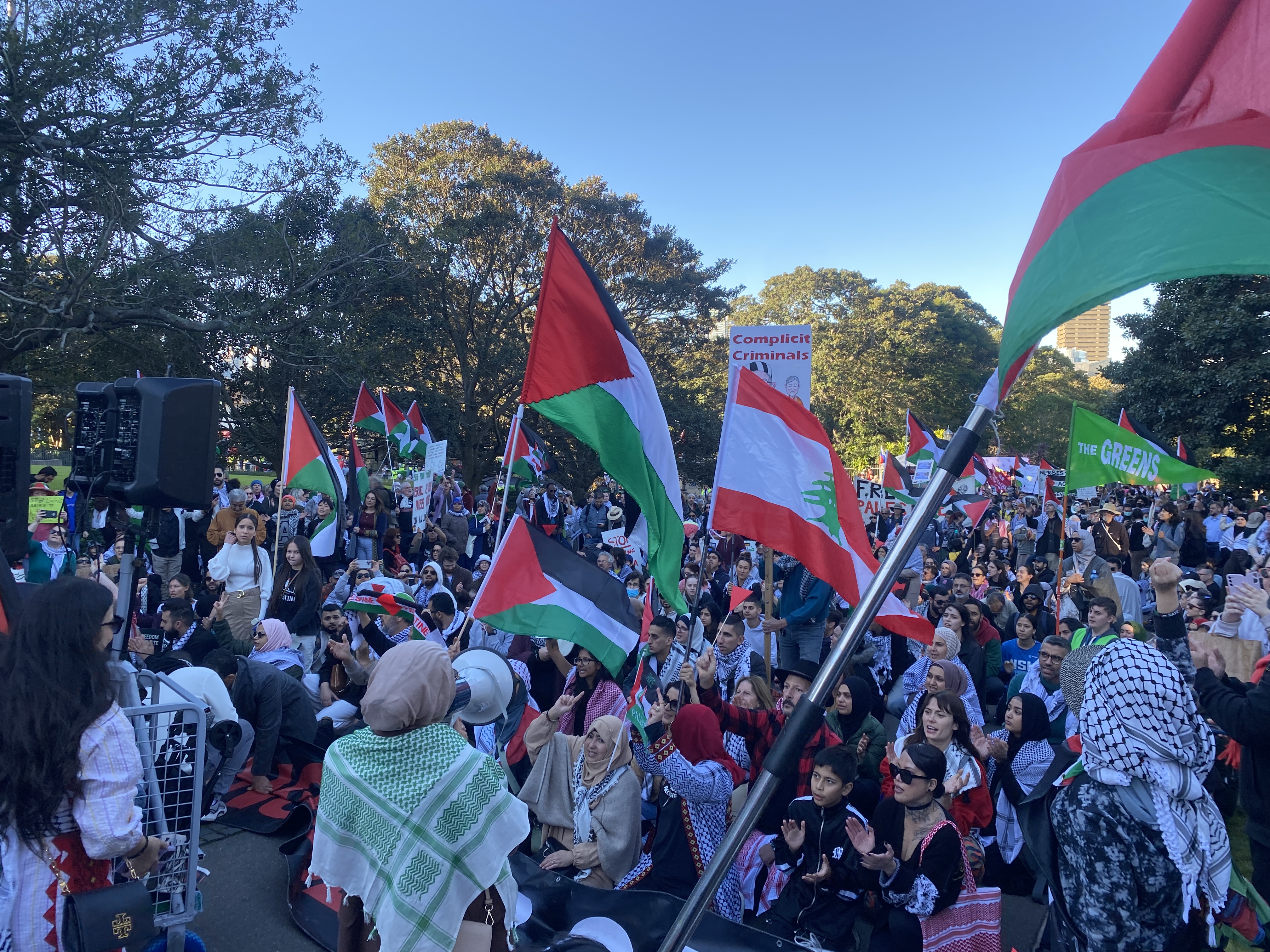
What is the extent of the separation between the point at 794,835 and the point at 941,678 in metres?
1.59

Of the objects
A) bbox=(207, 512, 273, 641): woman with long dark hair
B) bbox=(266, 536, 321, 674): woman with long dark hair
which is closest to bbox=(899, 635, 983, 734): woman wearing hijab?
bbox=(266, 536, 321, 674): woman with long dark hair

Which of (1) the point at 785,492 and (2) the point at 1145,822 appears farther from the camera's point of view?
(1) the point at 785,492

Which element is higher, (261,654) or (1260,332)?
(1260,332)

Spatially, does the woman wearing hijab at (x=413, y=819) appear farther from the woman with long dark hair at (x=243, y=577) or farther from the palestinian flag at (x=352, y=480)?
the palestinian flag at (x=352, y=480)

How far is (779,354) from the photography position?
7051 millimetres

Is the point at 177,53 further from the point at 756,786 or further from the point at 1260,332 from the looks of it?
the point at 1260,332

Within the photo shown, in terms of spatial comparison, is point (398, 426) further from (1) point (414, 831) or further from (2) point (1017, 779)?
(1) point (414, 831)

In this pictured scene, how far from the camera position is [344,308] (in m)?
20.3

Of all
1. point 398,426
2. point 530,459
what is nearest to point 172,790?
point 530,459

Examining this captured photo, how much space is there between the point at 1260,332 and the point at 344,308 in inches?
800

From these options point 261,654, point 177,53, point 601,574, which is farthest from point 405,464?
point 601,574

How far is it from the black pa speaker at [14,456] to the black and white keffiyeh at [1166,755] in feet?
14.2

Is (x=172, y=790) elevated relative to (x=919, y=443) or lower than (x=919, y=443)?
lower

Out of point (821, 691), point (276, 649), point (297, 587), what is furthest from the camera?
point (297, 587)
